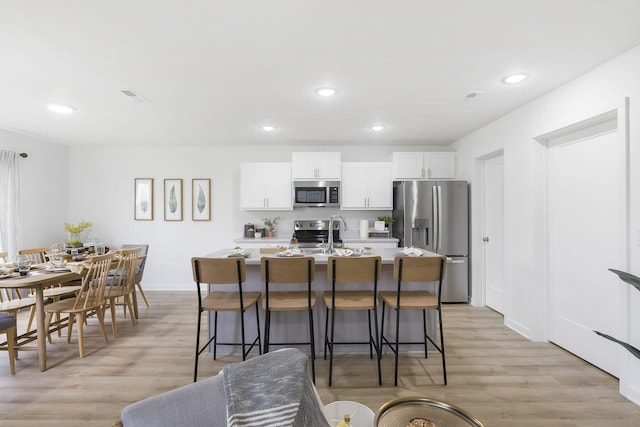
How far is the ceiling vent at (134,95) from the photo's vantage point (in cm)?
298

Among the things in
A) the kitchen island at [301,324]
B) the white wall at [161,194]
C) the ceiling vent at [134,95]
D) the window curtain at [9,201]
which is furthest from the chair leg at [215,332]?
the window curtain at [9,201]

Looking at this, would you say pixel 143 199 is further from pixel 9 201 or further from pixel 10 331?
pixel 10 331

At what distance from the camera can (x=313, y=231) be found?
5.23m

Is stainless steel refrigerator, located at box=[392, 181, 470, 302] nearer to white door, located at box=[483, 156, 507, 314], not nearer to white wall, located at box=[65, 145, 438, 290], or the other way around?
white door, located at box=[483, 156, 507, 314]

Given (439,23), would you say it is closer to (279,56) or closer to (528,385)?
(279,56)

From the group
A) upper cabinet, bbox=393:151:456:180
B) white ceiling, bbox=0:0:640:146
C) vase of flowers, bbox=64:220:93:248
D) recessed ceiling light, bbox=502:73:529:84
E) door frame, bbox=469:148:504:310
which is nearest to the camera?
white ceiling, bbox=0:0:640:146

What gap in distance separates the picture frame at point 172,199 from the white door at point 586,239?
551 centimetres

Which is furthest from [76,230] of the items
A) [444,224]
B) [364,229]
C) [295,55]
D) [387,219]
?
[444,224]

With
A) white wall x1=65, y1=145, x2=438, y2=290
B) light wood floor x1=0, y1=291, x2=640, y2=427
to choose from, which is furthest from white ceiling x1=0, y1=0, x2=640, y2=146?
light wood floor x1=0, y1=291, x2=640, y2=427

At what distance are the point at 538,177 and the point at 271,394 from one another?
3.50 m

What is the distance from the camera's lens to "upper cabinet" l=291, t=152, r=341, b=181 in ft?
16.4

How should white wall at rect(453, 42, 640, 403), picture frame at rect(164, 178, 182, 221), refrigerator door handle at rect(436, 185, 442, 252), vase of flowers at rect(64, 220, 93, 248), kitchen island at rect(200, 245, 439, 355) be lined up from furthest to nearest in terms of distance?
picture frame at rect(164, 178, 182, 221), vase of flowers at rect(64, 220, 93, 248), refrigerator door handle at rect(436, 185, 442, 252), kitchen island at rect(200, 245, 439, 355), white wall at rect(453, 42, 640, 403)

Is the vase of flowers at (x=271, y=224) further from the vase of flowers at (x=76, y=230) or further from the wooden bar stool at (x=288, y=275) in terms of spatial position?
the vase of flowers at (x=76, y=230)

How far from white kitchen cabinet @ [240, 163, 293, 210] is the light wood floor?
93.7 inches
